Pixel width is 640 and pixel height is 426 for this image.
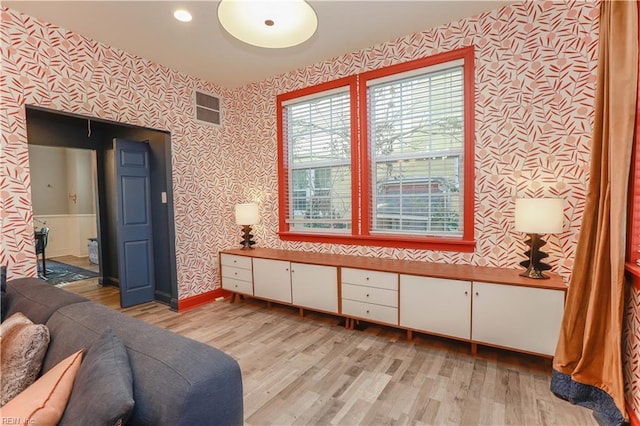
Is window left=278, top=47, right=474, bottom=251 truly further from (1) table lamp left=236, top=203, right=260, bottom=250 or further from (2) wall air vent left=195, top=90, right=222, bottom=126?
(2) wall air vent left=195, top=90, right=222, bottom=126

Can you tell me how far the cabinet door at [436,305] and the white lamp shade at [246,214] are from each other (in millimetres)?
1987

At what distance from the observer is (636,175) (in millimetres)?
1648

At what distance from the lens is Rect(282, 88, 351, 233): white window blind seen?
3.43 m

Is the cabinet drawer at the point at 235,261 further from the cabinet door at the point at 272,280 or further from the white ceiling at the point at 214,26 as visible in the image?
the white ceiling at the point at 214,26

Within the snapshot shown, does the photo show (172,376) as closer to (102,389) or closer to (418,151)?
(102,389)

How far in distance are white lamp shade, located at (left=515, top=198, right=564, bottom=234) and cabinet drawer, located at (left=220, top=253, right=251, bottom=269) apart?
110 inches

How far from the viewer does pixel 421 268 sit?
2688 millimetres

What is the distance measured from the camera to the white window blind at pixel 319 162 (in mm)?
3426

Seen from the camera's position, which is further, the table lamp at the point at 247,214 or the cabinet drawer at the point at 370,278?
the table lamp at the point at 247,214

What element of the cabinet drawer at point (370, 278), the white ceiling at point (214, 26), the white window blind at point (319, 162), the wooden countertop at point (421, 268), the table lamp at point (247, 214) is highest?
the white ceiling at point (214, 26)

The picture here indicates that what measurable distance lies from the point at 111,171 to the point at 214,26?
2844mm

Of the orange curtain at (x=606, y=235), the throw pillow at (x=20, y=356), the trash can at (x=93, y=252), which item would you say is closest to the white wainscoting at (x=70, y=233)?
the trash can at (x=93, y=252)

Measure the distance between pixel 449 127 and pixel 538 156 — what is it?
0.77 m

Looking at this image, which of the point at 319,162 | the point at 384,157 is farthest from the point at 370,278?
the point at 319,162
